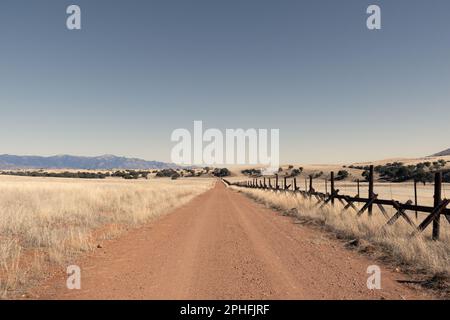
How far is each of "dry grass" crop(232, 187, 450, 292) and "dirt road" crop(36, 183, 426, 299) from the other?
83 centimetres

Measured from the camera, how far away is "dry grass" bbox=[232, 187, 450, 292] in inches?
340

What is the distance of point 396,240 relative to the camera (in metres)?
10.9

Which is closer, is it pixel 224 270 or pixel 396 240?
pixel 224 270

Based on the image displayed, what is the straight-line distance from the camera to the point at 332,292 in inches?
266

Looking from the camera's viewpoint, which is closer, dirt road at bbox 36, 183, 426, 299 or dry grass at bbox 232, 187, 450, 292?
dirt road at bbox 36, 183, 426, 299

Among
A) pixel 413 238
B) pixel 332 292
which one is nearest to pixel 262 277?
pixel 332 292

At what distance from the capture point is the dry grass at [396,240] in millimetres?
8641

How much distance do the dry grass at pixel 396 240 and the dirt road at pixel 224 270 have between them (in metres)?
0.83

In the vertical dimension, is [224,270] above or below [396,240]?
below

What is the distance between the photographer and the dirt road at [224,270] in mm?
6641

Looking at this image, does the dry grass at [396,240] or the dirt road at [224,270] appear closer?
the dirt road at [224,270]

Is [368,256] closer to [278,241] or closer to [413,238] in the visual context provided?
[413,238]

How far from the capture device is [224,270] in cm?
829

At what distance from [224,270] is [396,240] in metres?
5.74
